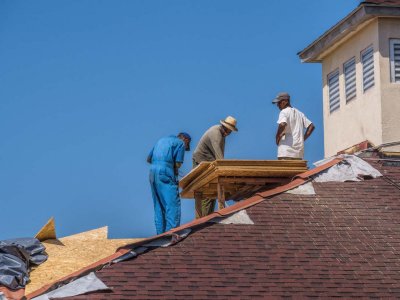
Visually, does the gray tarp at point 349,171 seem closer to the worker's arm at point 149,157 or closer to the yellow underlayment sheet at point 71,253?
the worker's arm at point 149,157

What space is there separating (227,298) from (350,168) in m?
5.04

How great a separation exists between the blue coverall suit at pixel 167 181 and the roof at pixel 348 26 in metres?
5.17

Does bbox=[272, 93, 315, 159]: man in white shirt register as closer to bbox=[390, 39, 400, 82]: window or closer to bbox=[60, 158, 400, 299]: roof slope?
bbox=[60, 158, 400, 299]: roof slope

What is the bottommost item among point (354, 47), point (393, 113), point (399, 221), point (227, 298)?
point (227, 298)

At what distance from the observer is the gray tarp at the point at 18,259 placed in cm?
2156

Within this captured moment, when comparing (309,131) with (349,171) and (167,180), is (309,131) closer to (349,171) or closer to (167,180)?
(349,171)

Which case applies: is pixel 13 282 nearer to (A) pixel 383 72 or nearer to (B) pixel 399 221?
(B) pixel 399 221

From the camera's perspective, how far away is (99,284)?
1906 cm

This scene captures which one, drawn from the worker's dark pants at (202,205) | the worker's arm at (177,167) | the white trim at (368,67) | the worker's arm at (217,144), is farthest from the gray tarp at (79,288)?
the white trim at (368,67)

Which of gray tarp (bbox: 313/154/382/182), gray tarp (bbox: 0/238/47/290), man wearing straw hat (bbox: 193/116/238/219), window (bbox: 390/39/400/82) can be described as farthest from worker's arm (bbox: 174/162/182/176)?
window (bbox: 390/39/400/82)

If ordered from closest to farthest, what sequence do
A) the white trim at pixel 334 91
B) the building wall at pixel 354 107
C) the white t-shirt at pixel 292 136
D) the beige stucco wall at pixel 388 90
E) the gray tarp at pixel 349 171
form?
1. the gray tarp at pixel 349 171
2. the white t-shirt at pixel 292 136
3. the beige stucco wall at pixel 388 90
4. the building wall at pixel 354 107
5. the white trim at pixel 334 91

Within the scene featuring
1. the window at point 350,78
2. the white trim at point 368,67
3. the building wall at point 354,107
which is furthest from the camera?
the window at point 350,78

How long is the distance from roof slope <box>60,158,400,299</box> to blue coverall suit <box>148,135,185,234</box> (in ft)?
7.52

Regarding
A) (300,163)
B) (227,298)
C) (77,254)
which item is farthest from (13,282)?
(300,163)
